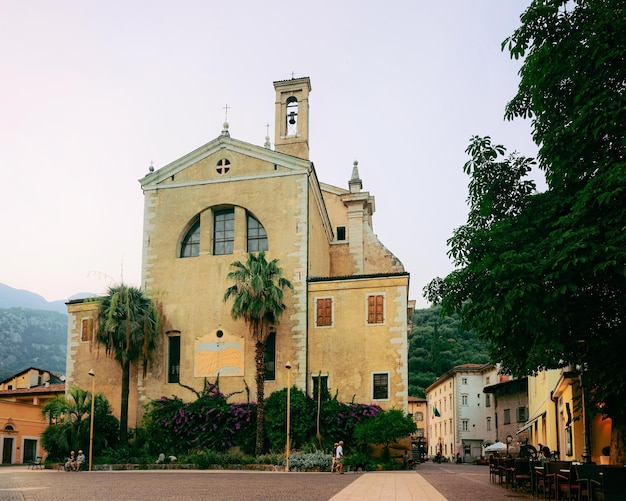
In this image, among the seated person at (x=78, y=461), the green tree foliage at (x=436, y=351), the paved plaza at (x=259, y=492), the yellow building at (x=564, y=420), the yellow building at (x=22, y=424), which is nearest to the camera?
the paved plaza at (x=259, y=492)

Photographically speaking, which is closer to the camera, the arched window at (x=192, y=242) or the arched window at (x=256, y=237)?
the arched window at (x=256, y=237)

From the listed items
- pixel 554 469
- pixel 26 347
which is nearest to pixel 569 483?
pixel 554 469

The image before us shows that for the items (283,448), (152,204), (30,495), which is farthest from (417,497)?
(152,204)

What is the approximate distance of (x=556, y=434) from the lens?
104ft

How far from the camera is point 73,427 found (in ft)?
108

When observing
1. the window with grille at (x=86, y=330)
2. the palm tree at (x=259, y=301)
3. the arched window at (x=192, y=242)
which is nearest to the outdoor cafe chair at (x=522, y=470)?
the palm tree at (x=259, y=301)

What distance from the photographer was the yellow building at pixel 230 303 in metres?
34.2

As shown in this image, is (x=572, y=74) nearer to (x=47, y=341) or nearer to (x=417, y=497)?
(x=417, y=497)

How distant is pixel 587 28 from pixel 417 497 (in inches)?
412

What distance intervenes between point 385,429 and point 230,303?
9.92 metres

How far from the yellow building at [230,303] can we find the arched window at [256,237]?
0.17 feet

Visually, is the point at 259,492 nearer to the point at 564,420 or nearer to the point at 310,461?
the point at 310,461

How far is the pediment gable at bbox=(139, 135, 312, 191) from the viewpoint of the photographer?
37219 millimetres

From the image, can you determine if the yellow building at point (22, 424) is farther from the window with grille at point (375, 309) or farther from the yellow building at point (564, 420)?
the yellow building at point (564, 420)
